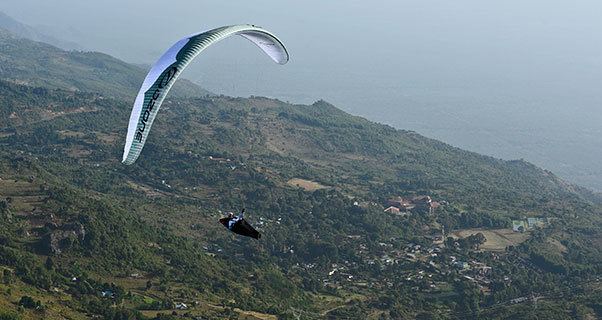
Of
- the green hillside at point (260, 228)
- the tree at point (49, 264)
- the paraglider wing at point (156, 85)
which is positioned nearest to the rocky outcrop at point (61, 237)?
the green hillside at point (260, 228)

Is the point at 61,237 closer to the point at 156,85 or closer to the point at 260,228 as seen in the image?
the point at 260,228

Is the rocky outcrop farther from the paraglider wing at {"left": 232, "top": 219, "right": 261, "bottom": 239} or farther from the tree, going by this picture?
the paraglider wing at {"left": 232, "top": 219, "right": 261, "bottom": 239}

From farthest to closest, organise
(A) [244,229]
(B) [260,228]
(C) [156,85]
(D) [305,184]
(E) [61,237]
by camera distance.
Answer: (D) [305,184] < (B) [260,228] < (E) [61,237] < (A) [244,229] < (C) [156,85]

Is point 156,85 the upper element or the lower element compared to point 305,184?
upper

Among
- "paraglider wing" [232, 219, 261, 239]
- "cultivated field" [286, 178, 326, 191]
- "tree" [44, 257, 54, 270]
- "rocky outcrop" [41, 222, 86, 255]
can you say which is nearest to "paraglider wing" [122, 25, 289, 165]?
"paraglider wing" [232, 219, 261, 239]

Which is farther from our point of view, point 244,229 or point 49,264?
point 49,264

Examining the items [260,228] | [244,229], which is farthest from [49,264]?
[260,228]

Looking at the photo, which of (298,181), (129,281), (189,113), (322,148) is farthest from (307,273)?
(189,113)

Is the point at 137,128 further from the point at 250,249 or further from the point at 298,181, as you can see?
the point at 298,181

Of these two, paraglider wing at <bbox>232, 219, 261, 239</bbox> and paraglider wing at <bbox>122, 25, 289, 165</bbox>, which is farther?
paraglider wing at <bbox>232, 219, 261, 239</bbox>
